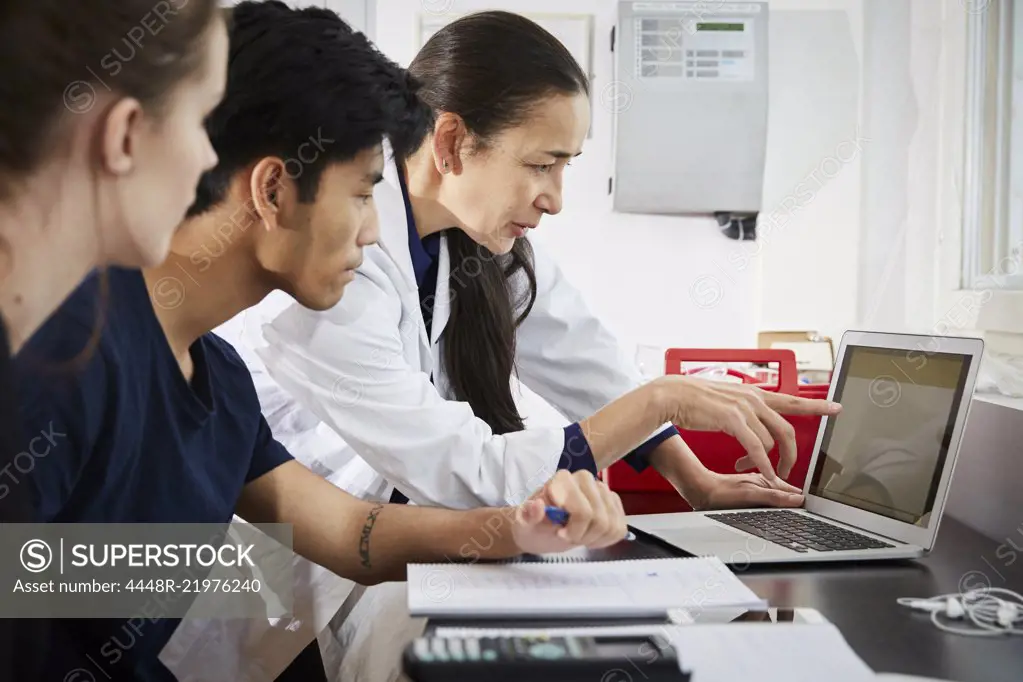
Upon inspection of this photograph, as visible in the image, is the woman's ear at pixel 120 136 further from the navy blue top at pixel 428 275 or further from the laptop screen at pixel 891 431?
the laptop screen at pixel 891 431

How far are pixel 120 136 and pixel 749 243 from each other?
1.90 m

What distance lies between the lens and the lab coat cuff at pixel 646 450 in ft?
4.02

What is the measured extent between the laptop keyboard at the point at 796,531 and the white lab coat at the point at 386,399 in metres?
0.21

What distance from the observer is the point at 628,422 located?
1077 mm

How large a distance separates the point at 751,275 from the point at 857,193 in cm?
32

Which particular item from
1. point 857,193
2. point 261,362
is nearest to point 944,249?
point 857,193

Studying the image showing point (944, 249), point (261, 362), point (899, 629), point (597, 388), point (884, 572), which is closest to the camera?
point (899, 629)

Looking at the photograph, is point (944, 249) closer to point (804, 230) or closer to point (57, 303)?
point (804, 230)

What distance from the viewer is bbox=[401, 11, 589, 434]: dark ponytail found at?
1234 millimetres

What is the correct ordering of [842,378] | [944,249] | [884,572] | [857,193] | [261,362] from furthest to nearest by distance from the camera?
[857,193] < [944,249] < [261,362] < [842,378] < [884,572]

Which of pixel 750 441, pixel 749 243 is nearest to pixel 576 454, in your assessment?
pixel 750 441

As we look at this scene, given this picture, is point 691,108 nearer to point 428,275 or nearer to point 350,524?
point 428,275

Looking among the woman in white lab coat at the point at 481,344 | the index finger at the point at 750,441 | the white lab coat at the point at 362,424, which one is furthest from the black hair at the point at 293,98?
the index finger at the point at 750,441

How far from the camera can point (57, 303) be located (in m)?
0.69
